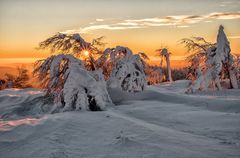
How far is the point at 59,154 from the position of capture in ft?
19.3

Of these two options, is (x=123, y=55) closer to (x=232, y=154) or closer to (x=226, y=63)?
(x=226, y=63)

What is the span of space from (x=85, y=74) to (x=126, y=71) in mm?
3683

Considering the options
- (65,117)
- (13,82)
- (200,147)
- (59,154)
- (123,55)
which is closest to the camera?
(59,154)

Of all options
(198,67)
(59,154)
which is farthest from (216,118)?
(198,67)

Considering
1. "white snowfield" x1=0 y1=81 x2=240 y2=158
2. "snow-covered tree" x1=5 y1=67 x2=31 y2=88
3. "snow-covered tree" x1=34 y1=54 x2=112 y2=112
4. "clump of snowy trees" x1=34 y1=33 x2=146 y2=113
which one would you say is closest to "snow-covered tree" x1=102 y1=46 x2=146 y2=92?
"clump of snowy trees" x1=34 y1=33 x2=146 y2=113

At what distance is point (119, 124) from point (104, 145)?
4.56ft

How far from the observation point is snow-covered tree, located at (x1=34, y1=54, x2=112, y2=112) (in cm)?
1081

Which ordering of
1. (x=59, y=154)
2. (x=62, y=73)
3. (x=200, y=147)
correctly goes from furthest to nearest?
(x=62, y=73), (x=200, y=147), (x=59, y=154)

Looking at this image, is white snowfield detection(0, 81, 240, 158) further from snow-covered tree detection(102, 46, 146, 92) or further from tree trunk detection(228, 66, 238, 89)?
tree trunk detection(228, 66, 238, 89)

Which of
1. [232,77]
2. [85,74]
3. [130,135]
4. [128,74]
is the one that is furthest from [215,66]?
[130,135]

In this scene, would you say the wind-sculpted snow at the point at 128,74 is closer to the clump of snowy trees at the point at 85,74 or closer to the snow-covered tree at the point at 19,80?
the clump of snowy trees at the point at 85,74

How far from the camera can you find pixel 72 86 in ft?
35.8

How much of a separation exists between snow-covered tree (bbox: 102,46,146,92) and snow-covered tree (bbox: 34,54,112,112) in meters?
1.95

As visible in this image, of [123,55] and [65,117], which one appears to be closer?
[65,117]
